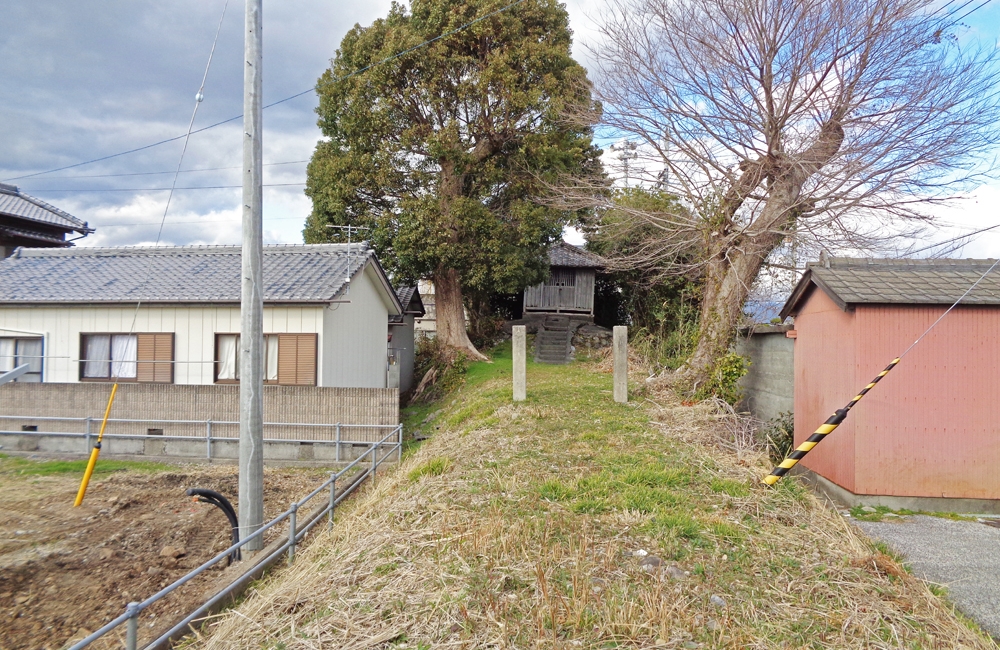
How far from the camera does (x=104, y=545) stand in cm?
657

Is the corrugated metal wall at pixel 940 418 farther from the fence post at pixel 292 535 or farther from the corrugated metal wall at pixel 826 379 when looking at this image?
the fence post at pixel 292 535

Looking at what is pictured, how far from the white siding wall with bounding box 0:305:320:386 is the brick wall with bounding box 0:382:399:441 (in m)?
0.96

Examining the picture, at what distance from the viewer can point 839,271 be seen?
332 inches

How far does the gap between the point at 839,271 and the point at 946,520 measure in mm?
3282

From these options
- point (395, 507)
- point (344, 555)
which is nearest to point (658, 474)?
point (395, 507)

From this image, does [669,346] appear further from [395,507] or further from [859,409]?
[395,507]

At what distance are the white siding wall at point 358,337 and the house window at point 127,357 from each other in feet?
10.7

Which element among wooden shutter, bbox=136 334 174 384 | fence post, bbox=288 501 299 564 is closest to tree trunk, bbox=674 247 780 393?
fence post, bbox=288 501 299 564

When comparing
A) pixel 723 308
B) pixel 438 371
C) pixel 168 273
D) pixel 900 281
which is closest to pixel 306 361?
pixel 168 273

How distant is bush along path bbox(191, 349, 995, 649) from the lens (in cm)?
354

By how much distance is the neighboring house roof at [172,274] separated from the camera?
12.7 metres

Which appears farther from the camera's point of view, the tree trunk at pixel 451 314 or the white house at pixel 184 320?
the tree trunk at pixel 451 314

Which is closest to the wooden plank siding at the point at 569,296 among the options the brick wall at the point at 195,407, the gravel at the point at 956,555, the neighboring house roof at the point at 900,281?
the brick wall at the point at 195,407

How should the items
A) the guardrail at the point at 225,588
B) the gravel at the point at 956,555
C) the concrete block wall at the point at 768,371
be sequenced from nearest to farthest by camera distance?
the guardrail at the point at 225,588, the gravel at the point at 956,555, the concrete block wall at the point at 768,371
